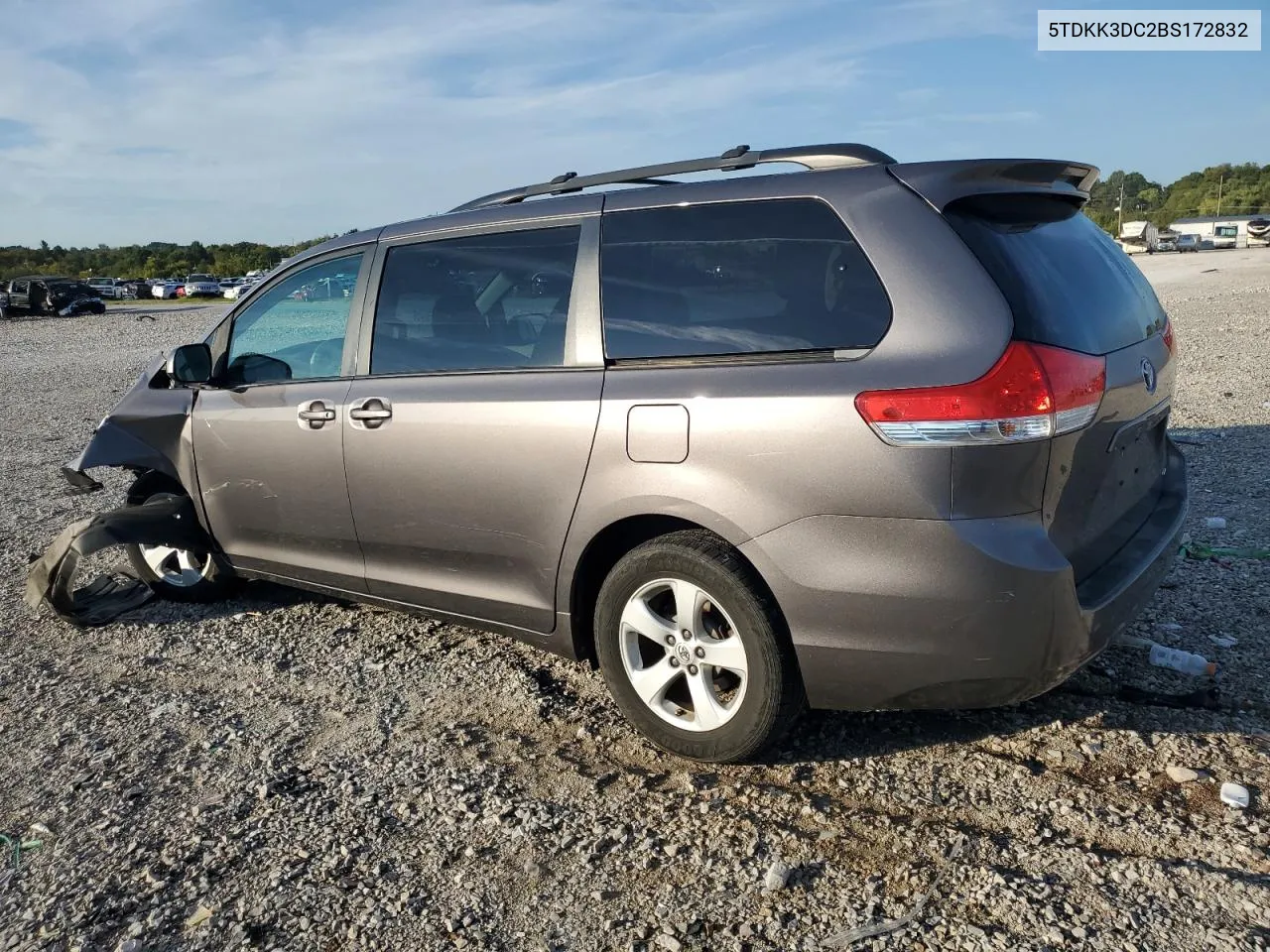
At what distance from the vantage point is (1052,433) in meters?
2.78

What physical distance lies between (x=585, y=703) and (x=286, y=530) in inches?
65.6

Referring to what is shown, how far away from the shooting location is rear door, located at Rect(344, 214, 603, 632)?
3.54 m

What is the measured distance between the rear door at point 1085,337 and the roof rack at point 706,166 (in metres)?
0.44

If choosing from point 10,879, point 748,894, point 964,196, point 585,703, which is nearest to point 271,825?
point 10,879

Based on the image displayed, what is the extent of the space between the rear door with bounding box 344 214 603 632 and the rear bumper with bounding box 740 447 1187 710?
0.89 metres

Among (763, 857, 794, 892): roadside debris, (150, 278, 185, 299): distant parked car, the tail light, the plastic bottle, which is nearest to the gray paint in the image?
the tail light

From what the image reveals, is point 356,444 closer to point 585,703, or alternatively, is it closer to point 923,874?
point 585,703

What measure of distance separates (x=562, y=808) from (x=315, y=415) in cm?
208

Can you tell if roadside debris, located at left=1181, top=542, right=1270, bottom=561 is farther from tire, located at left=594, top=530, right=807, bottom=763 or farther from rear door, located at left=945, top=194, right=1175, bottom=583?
tire, located at left=594, top=530, right=807, bottom=763

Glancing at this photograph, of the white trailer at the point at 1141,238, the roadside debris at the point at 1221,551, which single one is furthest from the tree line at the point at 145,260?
the roadside debris at the point at 1221,551

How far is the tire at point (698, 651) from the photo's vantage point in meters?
3.11

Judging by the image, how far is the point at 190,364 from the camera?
478 cm

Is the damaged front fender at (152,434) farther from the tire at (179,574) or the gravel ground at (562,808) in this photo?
the gravel ground at (562,808)

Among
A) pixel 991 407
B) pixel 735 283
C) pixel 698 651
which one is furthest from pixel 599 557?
pixel 991 407
